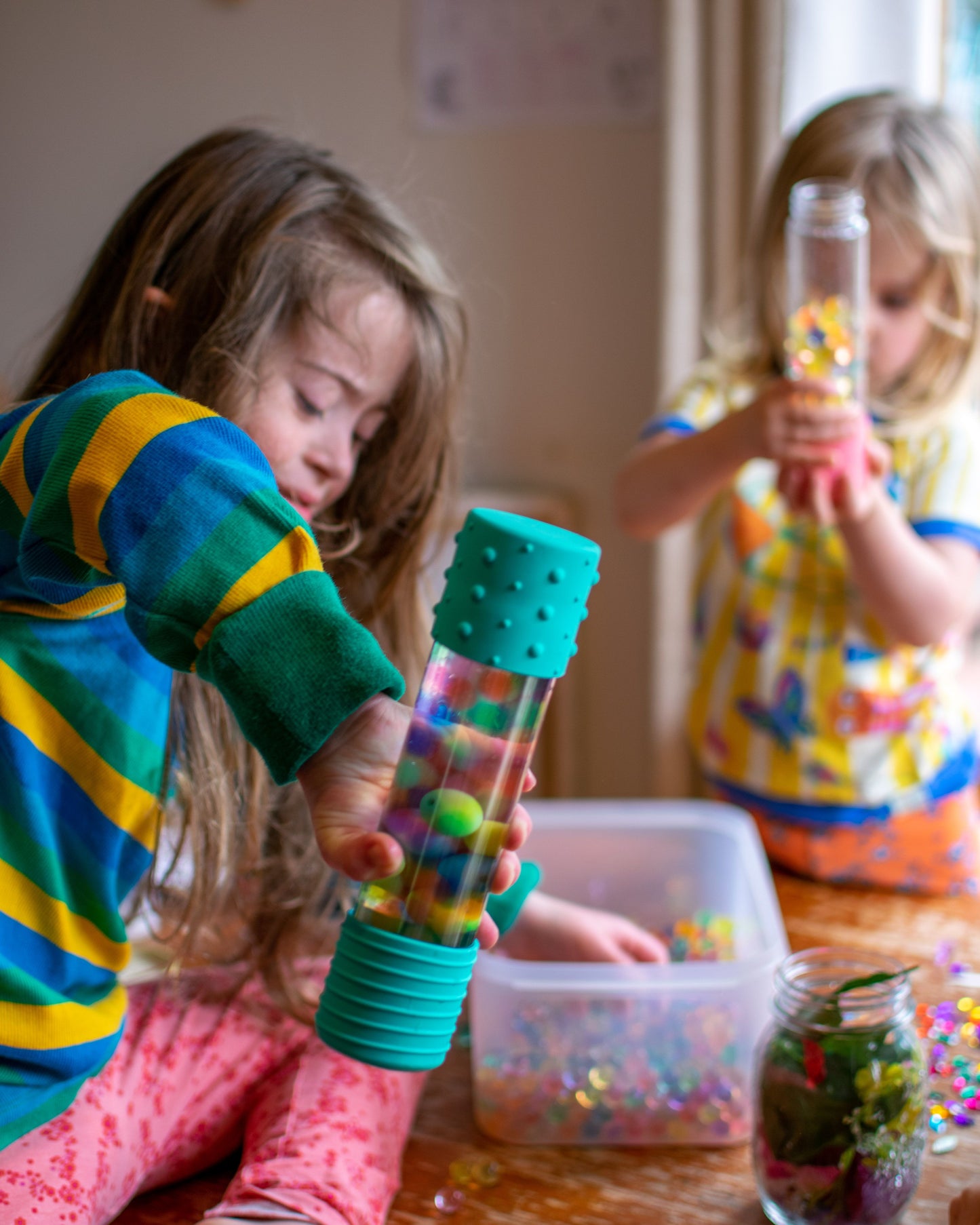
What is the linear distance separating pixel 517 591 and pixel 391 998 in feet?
0.51

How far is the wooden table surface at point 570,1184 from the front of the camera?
70 centimetres

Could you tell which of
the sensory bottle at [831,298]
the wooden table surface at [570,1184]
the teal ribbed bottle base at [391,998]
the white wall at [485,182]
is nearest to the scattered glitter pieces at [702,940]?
the wooden table surface at [570,1184]

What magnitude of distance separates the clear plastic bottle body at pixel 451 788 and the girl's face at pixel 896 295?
856 millimetres

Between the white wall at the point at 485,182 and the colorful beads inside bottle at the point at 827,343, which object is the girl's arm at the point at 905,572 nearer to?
the colorful beads inside bottle at the point at 827,343

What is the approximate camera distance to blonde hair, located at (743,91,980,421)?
1.18 m

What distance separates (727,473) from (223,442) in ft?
2.51

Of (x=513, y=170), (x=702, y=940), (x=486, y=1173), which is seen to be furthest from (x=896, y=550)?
(x=513, y=170)

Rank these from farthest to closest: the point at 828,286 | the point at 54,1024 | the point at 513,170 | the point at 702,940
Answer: the point at 513,170 → the point at 828,286 → the point at 702,940 → the point at 54,1024

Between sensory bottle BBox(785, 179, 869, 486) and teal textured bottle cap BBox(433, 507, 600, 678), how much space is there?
69cm

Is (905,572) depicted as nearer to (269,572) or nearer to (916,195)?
(916,195)

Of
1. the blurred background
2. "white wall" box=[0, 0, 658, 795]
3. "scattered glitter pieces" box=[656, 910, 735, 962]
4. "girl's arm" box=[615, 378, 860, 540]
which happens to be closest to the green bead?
"scattered glitter pieces" box=[656, 910, 735, 962]

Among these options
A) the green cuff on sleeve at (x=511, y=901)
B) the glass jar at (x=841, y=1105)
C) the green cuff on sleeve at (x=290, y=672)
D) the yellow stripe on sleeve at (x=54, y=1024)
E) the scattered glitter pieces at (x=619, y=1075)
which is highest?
the green cuff on sleeve at (x=290, y=672)

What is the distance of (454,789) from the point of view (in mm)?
452

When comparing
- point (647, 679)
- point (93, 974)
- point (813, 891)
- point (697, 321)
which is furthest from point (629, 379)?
point (93, 974)
